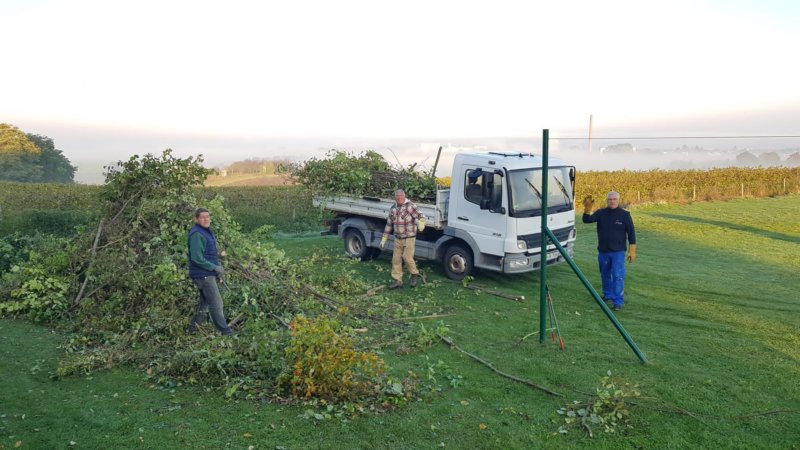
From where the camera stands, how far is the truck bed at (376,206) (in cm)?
1283

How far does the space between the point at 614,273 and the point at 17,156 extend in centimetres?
4882

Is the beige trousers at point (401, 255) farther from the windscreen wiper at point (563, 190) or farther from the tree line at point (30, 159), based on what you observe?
the tree line at point (30, 159)

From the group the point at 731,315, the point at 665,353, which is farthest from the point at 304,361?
the point at 731,315

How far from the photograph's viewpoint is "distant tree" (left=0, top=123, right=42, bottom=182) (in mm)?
45031

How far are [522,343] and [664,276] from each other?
6.15m

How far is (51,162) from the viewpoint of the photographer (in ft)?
166

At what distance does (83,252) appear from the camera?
1057 cm

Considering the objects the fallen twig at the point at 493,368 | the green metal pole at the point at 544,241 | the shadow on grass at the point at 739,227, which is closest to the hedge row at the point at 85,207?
the fallen twig at the point at 493,368

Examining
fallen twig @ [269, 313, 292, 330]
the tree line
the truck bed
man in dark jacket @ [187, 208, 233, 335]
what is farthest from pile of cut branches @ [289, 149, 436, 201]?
the tree line

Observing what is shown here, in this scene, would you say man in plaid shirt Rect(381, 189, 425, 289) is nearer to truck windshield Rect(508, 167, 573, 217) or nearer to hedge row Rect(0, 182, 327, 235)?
truck windshield Rect(508, 167, 573, 217)

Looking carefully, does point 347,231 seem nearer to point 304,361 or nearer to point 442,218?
point 442,218

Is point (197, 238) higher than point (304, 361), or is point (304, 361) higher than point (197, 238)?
point (197, 238)

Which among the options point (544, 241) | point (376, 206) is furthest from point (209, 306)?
point (376, 206)

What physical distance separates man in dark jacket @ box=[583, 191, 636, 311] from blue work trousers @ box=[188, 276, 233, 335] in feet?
20.6
